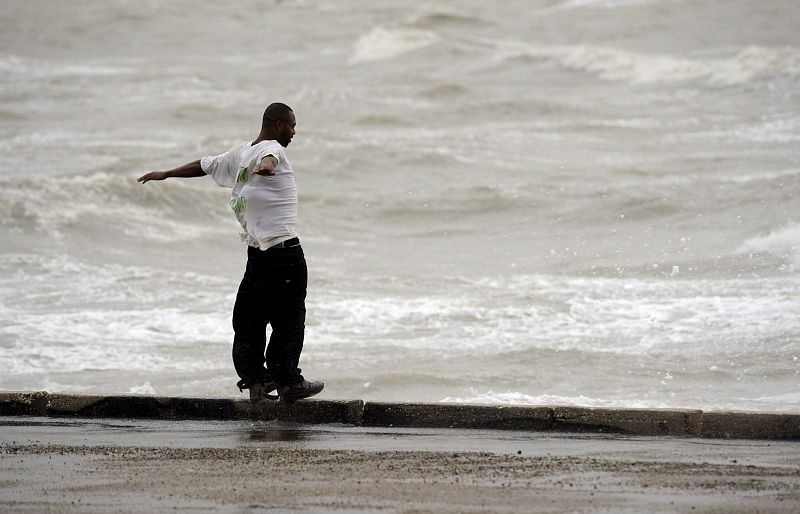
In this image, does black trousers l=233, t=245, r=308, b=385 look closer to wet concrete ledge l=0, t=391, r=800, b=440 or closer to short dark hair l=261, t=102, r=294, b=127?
wet concrete ledge l=0, t=391, r=800, b=440

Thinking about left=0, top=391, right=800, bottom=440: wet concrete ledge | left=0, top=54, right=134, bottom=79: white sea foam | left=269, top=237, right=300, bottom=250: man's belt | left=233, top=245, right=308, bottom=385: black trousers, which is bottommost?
left=0, top=391, right=800, bottom=440: wet concrete ledge

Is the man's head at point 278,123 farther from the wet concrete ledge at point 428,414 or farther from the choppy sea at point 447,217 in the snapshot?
the choppy sea at point 447,217

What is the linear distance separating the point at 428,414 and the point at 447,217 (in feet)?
45.4

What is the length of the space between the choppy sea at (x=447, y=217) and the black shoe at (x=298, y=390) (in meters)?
2.80

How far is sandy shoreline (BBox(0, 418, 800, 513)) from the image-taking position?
5.21 meters

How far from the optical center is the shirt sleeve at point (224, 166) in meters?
7.62

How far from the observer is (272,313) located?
7.70 m

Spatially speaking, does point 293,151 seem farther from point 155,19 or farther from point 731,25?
point 155,19

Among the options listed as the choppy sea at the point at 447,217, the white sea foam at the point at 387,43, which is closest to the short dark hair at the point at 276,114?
the choppy sea at the point at 447,217

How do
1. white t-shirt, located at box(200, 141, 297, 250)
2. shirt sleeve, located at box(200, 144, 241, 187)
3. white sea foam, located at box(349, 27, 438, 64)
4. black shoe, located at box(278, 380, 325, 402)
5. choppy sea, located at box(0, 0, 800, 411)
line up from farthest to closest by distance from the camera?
white sea foam, located at box(349, 27, 438, 64)
choppy sea, located at box(0, 0, 800, 411)
black shoe, located at box(278, 380, 325, 402)
shirt sleeve, located at box(200, 144, 241, 187)
white t-shirt, located at box(200, 141, 297, 250)

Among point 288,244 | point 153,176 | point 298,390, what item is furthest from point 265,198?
point 298,390

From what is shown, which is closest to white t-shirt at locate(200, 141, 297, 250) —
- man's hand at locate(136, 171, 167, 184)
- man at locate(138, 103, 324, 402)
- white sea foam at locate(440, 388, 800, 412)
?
man at locate(138, 103, 324, 402)

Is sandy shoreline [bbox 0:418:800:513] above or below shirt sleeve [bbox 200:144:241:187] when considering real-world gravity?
below

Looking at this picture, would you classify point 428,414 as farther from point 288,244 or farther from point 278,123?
point 278,123
